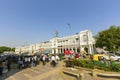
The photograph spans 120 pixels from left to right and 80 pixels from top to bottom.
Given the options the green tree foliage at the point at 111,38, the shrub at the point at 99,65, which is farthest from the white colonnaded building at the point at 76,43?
the shrub at the point at 99,65

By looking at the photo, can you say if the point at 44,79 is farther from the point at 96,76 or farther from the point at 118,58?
the point at 118,58

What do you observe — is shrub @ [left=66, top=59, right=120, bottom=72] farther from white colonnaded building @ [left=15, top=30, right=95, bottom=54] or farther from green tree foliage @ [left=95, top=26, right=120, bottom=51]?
white colonnaded building @ [left=15, top=30, right=95, bottom=54]

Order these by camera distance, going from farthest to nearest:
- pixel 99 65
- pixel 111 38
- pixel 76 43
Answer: pixel 76 43
pixel 111 38
pixel 99 65

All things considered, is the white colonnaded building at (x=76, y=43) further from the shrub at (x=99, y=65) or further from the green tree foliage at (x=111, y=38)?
the shrub at (x=99, y=65)

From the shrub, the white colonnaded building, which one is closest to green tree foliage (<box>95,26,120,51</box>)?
the white colonnaded building

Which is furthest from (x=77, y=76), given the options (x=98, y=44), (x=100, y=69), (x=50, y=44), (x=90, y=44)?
(x=50, y=44)

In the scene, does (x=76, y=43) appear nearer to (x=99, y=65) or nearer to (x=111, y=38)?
(x=111, y=38)

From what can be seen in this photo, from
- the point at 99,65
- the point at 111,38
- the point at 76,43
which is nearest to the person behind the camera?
the point at 99,65

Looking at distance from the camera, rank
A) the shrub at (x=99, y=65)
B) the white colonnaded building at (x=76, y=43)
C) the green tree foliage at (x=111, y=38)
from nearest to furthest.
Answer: the shrub at (x=99, y=65)
the green tree foliage at (x=111, y=38)
the white colonnaded building at (x=76, y=43)

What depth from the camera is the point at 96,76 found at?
1202cm

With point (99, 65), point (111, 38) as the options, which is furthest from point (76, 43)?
point (99, 65)

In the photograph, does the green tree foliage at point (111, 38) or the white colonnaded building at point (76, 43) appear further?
the white colonnaded building at point (76, 43)

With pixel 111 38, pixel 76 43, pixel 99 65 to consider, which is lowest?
pixel 99 65

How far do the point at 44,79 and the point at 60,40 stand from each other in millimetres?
59906
